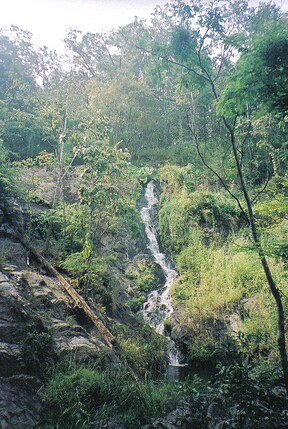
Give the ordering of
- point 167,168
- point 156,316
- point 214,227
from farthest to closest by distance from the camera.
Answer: point 167,168 → point 214,227 → point 156,316

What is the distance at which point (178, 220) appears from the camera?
36.4ft

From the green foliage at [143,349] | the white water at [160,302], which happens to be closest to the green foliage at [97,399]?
the green foliage at [143,349]

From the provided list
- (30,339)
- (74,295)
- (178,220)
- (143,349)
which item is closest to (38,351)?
(30,339)

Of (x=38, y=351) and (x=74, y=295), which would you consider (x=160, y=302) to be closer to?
(x=74, y=295)

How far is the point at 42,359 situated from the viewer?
4.00 m

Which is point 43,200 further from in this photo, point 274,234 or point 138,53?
point 138,53

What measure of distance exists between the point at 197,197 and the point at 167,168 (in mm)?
3243

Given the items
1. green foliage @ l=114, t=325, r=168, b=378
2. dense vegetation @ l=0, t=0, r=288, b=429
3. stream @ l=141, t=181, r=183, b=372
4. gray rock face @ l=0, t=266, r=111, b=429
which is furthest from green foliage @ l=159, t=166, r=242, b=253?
gray rock face @ l=0, t=266, r=111, b=429

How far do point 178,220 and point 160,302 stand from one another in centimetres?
357

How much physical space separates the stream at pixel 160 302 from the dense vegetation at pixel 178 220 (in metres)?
0.29

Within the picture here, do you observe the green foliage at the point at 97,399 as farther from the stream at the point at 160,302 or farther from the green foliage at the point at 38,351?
the stream at the point at 160,302

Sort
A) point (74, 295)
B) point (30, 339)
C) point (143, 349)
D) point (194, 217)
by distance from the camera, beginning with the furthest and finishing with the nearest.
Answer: point (194, 217)
point (74, 295)
point (143, 349)
point (30, 339)

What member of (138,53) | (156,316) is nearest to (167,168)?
(156,316)

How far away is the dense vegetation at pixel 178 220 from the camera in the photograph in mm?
3307
